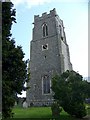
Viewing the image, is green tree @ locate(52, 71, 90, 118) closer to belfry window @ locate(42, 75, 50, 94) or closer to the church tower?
the church tower

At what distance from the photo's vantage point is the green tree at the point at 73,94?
73.0 feet

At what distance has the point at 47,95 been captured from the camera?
47.6 m

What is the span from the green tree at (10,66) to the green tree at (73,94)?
28.7ft

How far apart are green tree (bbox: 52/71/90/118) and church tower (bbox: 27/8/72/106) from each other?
76.5ft

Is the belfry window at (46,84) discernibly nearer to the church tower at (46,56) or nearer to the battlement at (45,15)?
the church tower at (46,56)

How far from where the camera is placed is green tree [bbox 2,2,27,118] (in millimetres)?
12828

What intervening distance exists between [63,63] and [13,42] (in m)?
33.6

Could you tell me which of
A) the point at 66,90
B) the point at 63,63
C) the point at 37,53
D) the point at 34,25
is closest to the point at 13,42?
the point at 66,90

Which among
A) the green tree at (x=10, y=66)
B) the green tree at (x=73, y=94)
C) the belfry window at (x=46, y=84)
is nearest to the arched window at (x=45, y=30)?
the belfry window at (x=46, y=84)

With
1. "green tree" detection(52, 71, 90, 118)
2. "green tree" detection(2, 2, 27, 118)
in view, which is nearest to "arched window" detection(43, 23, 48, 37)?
"green tree" detection(52, 71, 90, 118)

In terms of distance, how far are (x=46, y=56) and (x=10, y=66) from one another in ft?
121

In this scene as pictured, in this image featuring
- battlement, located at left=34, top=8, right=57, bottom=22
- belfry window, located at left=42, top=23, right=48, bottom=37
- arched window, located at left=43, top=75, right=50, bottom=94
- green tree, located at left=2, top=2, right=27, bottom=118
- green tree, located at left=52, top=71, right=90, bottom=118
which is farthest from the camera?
battlement, located at left=34, top=8, right=57, bottom=22

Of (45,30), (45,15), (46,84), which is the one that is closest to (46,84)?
(46,84)

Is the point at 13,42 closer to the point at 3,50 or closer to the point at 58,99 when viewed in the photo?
the point at 3,50
